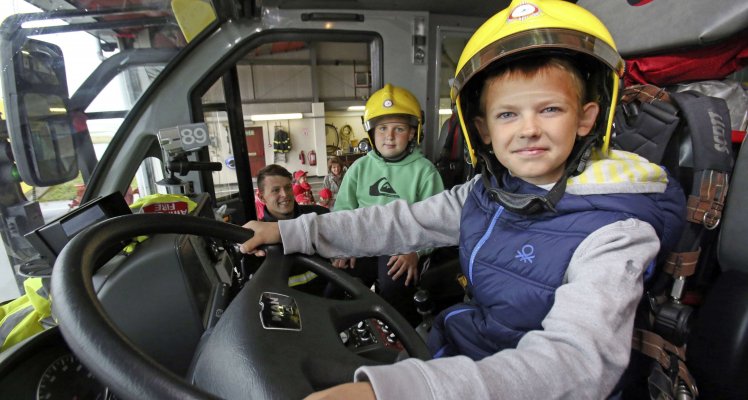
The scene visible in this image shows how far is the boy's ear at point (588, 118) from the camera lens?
0.90 metres

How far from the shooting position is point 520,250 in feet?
2.72

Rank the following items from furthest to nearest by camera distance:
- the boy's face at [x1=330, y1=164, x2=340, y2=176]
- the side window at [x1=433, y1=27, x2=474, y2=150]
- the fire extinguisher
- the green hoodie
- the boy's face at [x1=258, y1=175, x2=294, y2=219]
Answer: the fire extinguisher
the boy's face at [x1=330, y1=164, x2=340, y2=176]
the side window at [x1=433, y1=27, x2=474, y2=150]
the boy's face at [x1=258, y1=175, x2=294, y2=219]
the green hoodie

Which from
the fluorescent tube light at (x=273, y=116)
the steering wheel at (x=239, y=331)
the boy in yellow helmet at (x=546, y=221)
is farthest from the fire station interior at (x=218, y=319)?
the fluorescent tube light at (x=273, y=116)

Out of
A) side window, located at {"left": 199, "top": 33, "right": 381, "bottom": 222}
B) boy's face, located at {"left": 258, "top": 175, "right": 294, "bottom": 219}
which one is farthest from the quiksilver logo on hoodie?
side window, located at {"left": 199, "top": 33, "right": 381, "bottom": 222}

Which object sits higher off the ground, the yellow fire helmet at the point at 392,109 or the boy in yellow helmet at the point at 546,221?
the yellow fire helmet at the point at 392,109

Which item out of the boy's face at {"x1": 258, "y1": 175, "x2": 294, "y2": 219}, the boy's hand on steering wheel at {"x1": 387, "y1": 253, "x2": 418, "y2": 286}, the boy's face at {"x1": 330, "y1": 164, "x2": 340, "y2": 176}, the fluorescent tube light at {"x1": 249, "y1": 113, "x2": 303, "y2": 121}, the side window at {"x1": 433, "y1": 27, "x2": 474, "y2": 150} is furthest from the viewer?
the fluorescent tube light at {"x1": 249, "y1": 113, "x2": 303, "y2": 121}

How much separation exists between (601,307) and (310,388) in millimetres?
470

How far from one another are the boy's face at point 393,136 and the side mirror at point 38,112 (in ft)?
5.17

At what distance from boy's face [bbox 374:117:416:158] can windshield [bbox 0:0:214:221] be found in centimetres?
132

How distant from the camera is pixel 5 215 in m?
1.36

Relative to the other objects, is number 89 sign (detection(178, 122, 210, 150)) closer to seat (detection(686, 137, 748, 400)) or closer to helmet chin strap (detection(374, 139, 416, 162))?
helmet chin strap (detection(374, 139, 416, 162))

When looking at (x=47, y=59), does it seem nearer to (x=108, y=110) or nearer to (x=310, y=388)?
(x=108, y=110)

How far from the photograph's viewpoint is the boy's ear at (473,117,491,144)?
1063mm

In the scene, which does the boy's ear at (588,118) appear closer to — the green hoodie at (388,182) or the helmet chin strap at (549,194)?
the helmet chin strap at (549,194)
